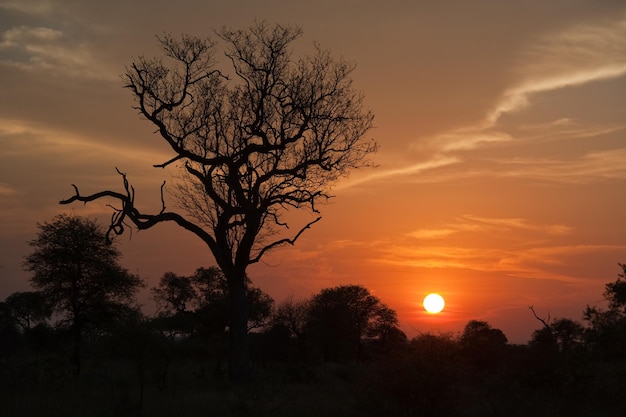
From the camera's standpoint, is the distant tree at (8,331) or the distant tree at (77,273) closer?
the distant tree at (77,273)

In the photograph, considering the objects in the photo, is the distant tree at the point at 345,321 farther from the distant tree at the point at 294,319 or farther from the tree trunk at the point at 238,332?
the tree trunk at the point at 238,332

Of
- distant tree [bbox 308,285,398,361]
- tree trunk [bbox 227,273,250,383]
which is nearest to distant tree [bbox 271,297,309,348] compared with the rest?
distant tree [bbox 308,285,398,361]

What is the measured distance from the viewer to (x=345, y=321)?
6253 cm

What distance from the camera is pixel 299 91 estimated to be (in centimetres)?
2861

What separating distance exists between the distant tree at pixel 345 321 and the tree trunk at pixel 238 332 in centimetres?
3237

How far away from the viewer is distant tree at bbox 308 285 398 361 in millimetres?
61062

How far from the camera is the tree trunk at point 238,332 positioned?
28.2m

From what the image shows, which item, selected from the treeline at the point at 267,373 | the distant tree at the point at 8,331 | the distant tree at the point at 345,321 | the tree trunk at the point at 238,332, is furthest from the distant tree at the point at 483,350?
the distant tree at the point at 8,331

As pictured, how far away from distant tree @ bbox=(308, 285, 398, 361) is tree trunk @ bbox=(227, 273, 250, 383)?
106 ft

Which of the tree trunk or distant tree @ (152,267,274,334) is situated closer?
the tree trunk

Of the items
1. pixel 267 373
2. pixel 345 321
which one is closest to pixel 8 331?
pixel 345 321

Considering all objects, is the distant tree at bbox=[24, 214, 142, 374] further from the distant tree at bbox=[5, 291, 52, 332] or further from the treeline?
the distant tree at bbox=[5, 291, 52, 332]

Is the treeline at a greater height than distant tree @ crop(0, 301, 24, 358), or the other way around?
distant tree @ crop(0, 301, 24, 358)

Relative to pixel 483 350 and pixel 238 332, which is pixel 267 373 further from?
pixel 483 350
